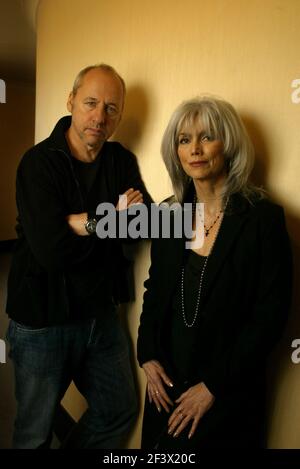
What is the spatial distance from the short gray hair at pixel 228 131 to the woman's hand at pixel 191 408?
1.83 feet

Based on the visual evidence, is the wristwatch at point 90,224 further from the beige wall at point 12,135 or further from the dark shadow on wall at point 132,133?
the beige wall at point 12,135

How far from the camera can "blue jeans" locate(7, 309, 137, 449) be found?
130 centimetres

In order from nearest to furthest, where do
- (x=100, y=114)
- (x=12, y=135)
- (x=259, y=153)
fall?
(x=259, y=153)
(x=100, y=114)
(x=12, y=135)

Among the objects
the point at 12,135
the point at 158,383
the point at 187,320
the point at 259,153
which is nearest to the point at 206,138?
the point at 259,153

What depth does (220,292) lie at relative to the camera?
1.01 metres

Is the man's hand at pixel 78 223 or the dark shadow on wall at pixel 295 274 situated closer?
the dark shadow on wall at pixel 295 274

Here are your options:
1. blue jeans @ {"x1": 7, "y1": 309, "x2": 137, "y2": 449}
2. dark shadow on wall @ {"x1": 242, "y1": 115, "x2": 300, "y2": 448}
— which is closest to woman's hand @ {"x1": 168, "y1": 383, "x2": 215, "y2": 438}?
dark shadow on wall @ {"x1": 242, "y1": 115, "x2": 300, "y2": 448}

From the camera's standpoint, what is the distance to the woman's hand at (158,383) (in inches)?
46.4

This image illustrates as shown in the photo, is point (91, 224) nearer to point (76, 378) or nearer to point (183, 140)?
point (183, 140)

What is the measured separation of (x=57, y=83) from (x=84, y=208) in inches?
35.7

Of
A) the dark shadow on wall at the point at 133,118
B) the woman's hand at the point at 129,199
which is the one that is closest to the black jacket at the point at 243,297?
the woman's hand at the point at 129,199

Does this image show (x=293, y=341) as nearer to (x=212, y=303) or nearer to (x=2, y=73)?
(x=212, y=303)

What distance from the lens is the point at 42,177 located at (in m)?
1.21

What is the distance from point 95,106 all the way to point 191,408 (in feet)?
3.25
